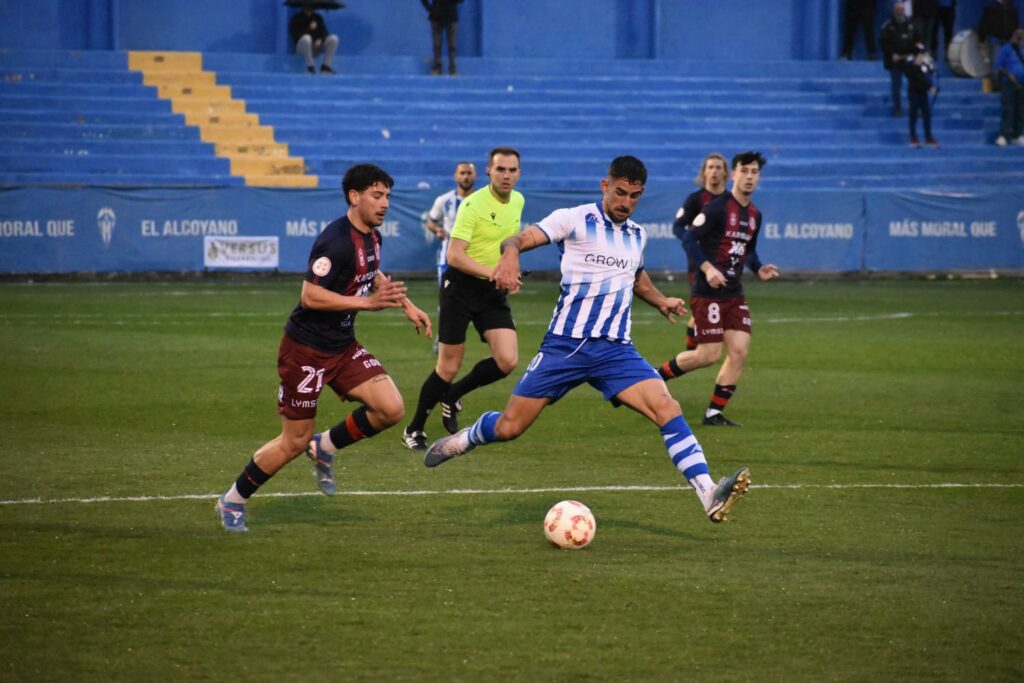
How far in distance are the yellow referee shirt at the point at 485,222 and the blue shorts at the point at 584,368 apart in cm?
309

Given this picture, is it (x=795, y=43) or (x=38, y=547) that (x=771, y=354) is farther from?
(x=795, y=43)

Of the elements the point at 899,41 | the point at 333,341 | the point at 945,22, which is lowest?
the point at 333,341

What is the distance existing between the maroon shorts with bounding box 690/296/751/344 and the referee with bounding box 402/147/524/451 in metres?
1.81

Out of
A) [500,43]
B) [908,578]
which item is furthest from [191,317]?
[500,43]

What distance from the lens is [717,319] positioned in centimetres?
1231

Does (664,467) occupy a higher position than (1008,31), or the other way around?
(1008,31)

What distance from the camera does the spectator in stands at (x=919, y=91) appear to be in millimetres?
34000

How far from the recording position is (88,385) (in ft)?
46.3

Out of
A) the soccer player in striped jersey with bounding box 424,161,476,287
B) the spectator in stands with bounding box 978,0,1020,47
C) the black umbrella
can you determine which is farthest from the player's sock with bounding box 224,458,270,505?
the spectator in stands with bounding box 978,0,1020,47

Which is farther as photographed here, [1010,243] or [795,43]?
[795,43]

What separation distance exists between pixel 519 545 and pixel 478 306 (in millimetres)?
3724

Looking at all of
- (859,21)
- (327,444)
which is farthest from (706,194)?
(859,21)

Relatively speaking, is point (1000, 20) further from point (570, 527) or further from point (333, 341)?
point (570, 527)

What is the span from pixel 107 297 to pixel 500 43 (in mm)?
16273
